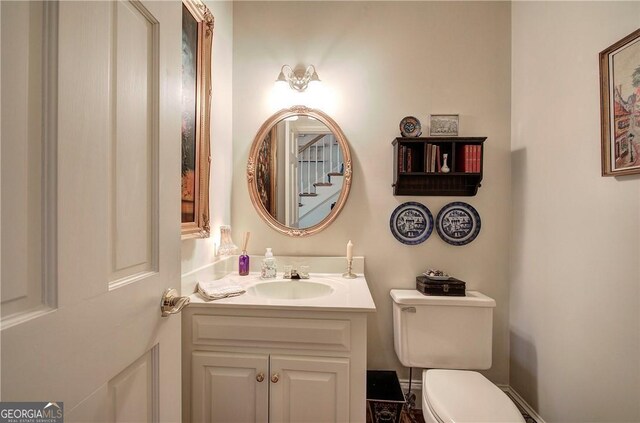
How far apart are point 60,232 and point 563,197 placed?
1783 mm

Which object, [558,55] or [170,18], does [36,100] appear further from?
[558,55]

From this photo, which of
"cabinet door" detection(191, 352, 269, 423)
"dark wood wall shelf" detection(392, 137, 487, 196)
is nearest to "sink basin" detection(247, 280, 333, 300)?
"cabinet door" detection(191, 352, 269, 423)

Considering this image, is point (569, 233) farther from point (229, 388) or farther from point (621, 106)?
point (229, 388)

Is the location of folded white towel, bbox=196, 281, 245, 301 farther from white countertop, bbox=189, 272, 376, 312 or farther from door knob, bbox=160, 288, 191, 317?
door knob, bbox=160, 288, 191, 317

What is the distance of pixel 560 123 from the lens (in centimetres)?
131

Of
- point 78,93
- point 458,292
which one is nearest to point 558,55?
point 458,292

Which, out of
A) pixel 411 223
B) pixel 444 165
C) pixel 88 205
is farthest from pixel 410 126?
pixel 88 205

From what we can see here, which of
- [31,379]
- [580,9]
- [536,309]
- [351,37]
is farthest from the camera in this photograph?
[351,37]

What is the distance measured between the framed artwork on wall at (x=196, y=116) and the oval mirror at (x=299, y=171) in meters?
0.41

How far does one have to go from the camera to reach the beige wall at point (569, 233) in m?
1.02

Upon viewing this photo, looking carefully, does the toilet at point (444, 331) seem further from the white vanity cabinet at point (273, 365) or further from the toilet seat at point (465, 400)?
the white vanity cabinet at point (273, 365)

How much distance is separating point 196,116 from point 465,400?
1.74 m

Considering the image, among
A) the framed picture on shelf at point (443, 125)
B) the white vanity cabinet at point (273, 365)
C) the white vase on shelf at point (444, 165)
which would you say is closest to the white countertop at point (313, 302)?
the white vanity cabinet at point (273, 365)

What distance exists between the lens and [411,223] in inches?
67.2
